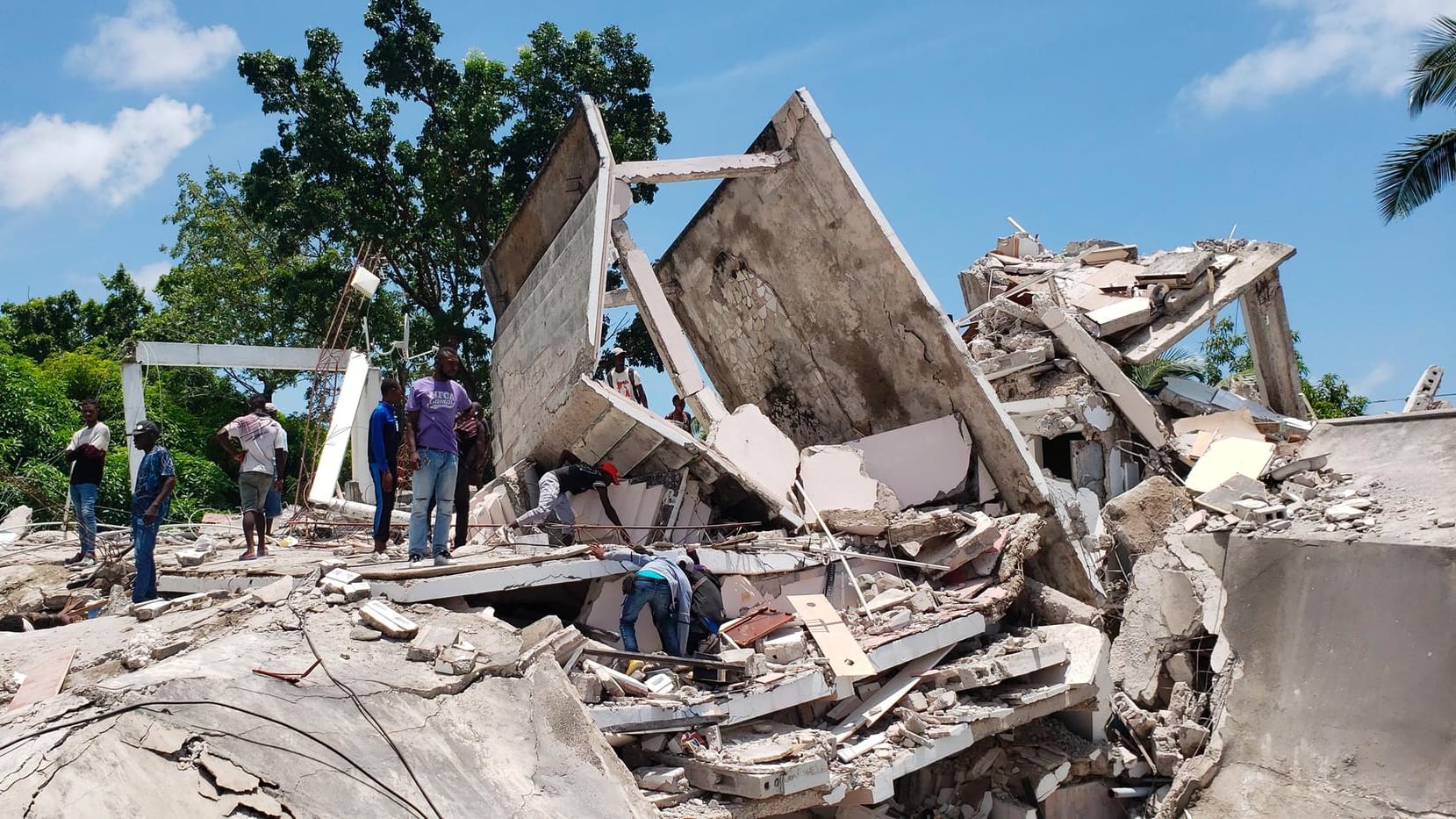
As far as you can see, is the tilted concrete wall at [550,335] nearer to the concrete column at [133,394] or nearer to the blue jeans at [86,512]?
the blue jeans at [86,512]

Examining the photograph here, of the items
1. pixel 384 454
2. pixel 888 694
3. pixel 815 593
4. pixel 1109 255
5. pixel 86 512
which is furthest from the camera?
pixel 1109 255

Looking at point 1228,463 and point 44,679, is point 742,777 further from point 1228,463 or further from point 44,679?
point 1228,463

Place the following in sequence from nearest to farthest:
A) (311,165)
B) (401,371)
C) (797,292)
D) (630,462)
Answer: (630,462) < (797,292) < (401,371) < (311,165)

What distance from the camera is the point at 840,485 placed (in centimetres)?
962

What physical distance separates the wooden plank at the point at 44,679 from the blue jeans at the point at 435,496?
6.49 ft

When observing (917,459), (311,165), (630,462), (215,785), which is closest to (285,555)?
(630,462)

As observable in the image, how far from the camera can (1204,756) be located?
8.21 meters

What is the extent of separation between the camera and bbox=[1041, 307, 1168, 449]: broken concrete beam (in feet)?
40.7

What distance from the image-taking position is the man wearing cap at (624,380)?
11273mm

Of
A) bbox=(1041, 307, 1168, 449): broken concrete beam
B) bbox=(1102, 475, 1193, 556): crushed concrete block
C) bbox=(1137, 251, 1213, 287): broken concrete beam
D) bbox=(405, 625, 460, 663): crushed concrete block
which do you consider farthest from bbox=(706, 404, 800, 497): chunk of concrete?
bbox=(1137, 251, 1213, 287): broken concrete beam

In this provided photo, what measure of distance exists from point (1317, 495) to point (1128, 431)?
3.38m

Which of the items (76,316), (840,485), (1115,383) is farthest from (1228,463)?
(76,316)

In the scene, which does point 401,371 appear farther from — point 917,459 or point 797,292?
point 917,459

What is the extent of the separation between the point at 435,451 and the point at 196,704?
2.61 meters
